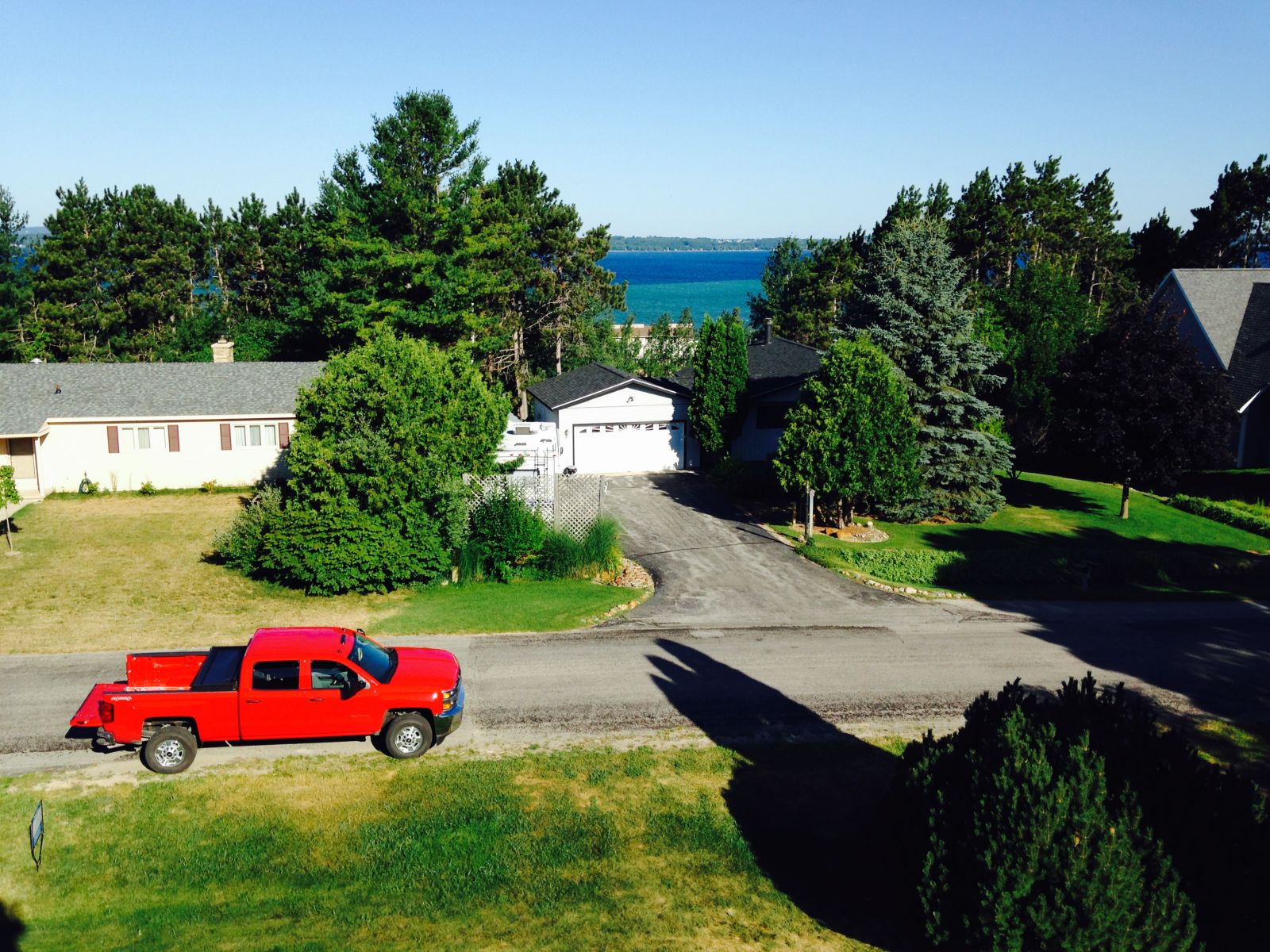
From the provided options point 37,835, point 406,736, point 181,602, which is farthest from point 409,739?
point 181,602

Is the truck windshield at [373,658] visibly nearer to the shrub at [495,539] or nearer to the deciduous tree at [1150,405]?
the shrub at [495,539]

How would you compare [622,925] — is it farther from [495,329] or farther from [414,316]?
[495,329]

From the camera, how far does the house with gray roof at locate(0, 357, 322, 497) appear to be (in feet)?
104

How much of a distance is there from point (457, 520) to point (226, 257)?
42.0 m

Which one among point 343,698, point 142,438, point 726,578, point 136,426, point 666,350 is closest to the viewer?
point 343,698

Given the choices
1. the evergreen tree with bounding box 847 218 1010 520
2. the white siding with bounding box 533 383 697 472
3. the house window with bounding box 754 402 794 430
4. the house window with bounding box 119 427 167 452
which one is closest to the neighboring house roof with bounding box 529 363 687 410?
the white siding with bounding box 533 383 697 472

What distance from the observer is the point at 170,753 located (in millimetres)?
13047

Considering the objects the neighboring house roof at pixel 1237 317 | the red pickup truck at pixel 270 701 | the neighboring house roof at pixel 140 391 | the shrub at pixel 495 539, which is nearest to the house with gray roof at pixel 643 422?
the neighboring house roof at pixel 140 391

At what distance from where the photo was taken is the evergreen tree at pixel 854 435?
26672mm

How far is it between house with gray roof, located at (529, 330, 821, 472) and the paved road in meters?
12.9

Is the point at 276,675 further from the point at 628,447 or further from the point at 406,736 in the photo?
the point at 628,447

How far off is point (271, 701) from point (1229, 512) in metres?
30.2

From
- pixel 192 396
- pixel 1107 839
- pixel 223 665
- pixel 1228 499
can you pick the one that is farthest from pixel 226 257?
pixel 1107 839

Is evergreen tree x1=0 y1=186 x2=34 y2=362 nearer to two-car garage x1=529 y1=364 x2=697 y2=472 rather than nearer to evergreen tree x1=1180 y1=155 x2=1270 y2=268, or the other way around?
two-car garage x1=529 y1=364 x2=697 y2=472
